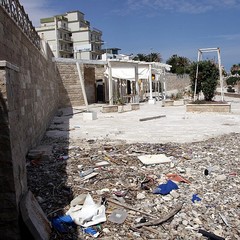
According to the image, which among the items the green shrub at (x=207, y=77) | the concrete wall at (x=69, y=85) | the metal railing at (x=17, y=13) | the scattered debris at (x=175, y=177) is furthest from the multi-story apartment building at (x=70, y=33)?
the scattered debris at (x=175, y=177)

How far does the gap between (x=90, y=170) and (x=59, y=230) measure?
1.79 metres

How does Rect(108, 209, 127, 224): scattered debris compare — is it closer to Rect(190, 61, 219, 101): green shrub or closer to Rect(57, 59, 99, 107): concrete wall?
Rect(190, 61, 219, 101): green shrub

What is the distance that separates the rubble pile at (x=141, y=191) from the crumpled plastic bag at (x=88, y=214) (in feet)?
0.04

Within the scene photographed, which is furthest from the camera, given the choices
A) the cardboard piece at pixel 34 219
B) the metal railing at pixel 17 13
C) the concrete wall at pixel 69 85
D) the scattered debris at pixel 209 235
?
the concrete wall at pixel 69 85

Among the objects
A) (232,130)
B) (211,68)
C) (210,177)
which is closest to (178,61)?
(211,68)

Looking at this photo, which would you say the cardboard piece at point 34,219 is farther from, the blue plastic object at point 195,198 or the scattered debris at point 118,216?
the blue plastic object at point 195,198

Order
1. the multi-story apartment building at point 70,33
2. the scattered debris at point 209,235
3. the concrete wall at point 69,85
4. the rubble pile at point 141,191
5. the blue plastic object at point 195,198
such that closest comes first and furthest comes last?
the scattered debris at point 209,235
the rubble pile at point 141,191
the blue plastic object at point 195,198
the concrete wall at point 69,85
the multi-story apartment building at point 70,33

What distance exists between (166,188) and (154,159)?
130 centimetres

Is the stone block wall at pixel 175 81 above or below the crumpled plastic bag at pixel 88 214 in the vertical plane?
above

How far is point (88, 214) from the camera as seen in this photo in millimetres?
3375

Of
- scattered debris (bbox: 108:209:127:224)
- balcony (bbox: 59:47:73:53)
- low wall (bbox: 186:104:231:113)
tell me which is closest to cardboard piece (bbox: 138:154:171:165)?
scattered debris (bbox: 108:209:127:224)

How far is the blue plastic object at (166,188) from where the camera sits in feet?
13.6

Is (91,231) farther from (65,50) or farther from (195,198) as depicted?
(65,50)

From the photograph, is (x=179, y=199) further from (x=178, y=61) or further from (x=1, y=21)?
(x=178, y=61)
